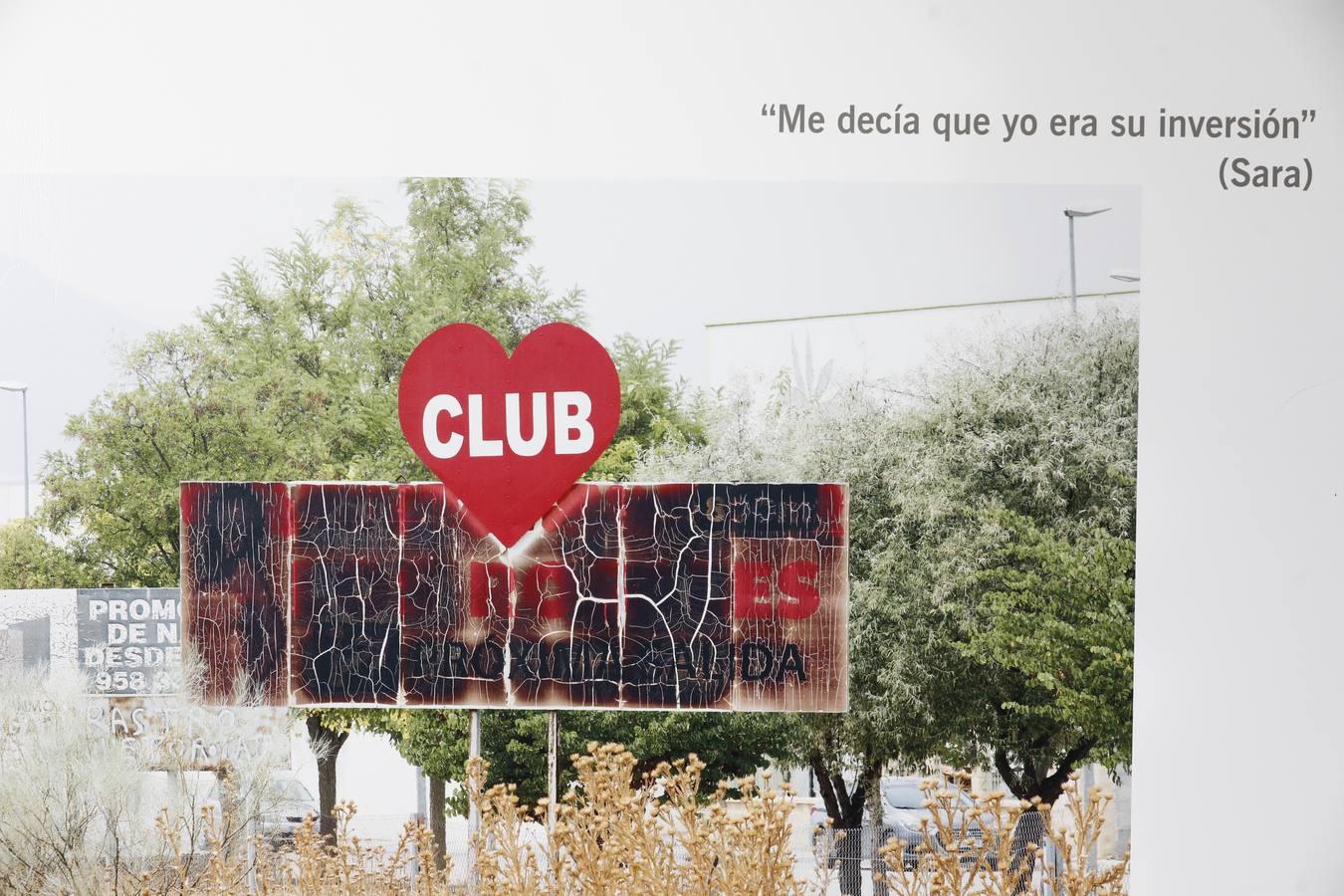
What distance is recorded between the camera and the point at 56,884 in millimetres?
3553

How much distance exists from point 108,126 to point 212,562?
133 cm

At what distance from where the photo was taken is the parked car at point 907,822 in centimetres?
353

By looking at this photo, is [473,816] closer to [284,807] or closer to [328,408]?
[284,807]

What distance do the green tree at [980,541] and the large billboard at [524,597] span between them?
0.14 m

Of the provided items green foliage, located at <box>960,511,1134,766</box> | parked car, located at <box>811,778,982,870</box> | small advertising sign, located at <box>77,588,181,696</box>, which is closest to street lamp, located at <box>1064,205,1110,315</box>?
green foliage, located at <box>960,511,1134,766</box>

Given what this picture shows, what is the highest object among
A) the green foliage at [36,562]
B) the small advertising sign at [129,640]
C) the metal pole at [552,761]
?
the green foliage at [36,562]

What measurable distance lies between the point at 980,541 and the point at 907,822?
891mm

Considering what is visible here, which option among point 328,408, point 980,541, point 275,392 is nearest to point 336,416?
point 328,408

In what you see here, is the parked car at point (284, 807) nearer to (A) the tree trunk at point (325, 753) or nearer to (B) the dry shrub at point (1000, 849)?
(A) the tree trunk at point (325, 753)

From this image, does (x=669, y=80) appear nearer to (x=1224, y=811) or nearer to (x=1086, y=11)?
(x=1086, y=11)

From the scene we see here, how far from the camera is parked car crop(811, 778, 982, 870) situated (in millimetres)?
3525

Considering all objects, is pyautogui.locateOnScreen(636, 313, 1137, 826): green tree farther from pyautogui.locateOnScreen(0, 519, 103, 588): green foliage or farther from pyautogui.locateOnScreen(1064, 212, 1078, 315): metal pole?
pyautogui.locateOnScreen(0, 519, 103, 588): green foliage

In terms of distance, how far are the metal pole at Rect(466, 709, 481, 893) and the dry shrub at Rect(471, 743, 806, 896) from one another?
0.9 inches

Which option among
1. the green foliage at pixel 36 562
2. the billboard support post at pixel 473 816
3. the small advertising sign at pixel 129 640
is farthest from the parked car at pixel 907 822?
the green foliage at pixel 36 562
